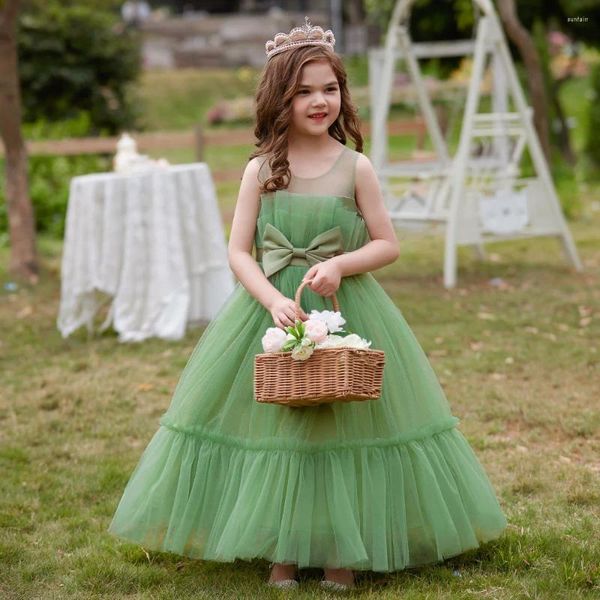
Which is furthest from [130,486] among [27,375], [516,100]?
[516,100]

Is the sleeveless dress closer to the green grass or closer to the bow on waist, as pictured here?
the bow on waist

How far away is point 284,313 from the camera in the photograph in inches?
125

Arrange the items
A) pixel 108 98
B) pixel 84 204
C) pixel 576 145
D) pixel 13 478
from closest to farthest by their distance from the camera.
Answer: pixel 13 478 → pixel 84 204 → pixel 108 98 → pixel 576 145

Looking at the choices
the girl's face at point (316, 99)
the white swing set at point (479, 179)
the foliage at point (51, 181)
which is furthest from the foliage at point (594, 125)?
the girl's face at point (316, 99)

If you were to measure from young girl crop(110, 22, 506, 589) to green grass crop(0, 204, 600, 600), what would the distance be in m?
0.18

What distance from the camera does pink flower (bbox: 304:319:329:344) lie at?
3002mm

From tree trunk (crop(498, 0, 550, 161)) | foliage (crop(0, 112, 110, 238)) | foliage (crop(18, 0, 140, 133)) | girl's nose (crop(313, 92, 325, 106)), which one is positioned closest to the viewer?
girl's nose (crop(313, 92, 325, 106))

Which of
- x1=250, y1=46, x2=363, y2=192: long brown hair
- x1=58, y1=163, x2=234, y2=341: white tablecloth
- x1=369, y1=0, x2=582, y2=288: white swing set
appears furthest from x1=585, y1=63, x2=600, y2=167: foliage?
x1=250, y1=46, x2=363, y2=192: long brown hair

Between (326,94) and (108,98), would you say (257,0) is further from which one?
(326,94)

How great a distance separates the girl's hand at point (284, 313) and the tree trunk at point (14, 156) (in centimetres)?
670

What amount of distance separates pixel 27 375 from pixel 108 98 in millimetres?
11149

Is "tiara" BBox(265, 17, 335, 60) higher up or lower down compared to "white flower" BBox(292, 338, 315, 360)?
higher up

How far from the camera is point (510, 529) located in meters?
3.74

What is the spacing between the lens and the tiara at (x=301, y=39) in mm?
3342
